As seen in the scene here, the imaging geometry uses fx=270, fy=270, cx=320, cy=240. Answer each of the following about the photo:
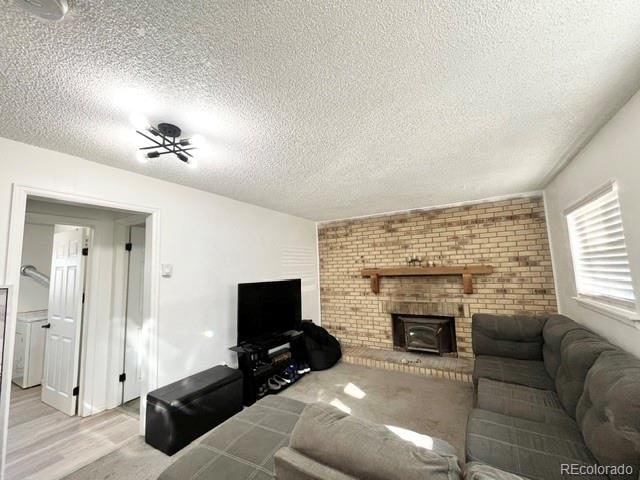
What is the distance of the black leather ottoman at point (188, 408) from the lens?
227 centimetres

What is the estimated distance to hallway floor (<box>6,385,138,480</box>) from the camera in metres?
2.14

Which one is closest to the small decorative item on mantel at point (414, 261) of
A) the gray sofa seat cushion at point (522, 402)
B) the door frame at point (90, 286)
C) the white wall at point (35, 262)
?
the gray sofa seat cushion at point (522, 402)

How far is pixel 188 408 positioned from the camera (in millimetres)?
2373

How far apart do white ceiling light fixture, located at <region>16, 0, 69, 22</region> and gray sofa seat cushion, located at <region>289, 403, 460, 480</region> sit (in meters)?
1.73

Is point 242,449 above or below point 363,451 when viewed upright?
below

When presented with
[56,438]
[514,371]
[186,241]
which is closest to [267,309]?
[186,241]

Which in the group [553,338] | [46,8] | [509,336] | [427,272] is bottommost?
[509,336]

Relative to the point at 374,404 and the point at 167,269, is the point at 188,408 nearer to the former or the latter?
the point at 167,269

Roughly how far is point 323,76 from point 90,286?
3.39m

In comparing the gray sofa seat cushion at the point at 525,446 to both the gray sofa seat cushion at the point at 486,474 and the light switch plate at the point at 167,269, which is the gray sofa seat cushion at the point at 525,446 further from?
the light switch plate at the point at 167,269

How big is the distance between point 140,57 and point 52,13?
30cm

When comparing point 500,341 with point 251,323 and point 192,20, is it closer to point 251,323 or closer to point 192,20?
point 251,323

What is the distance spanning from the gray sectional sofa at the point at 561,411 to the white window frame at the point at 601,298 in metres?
0.23

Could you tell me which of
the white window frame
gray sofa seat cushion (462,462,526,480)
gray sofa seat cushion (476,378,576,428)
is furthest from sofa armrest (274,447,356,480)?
the white window frame
